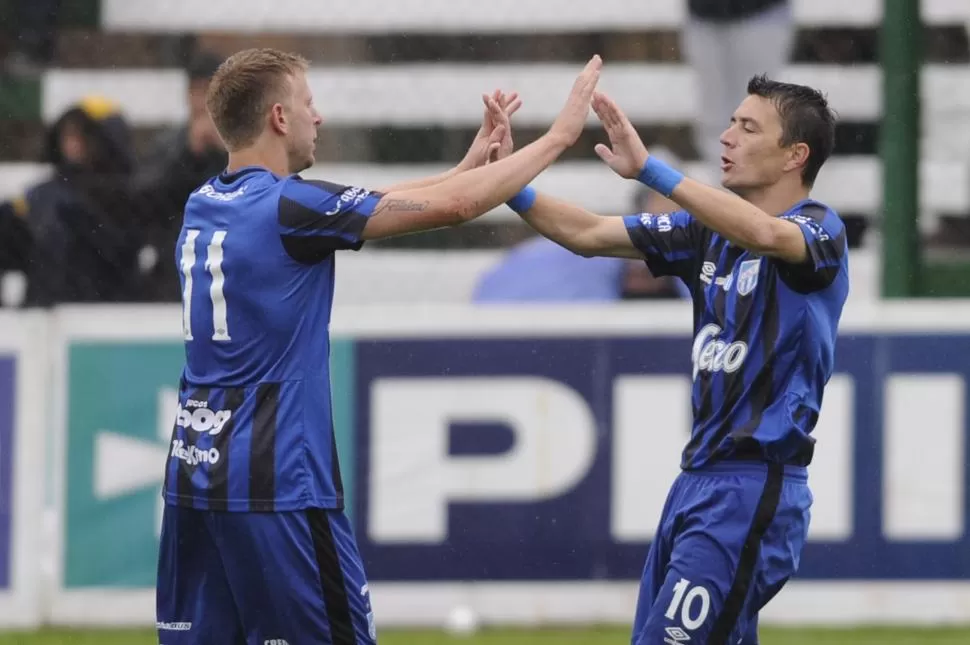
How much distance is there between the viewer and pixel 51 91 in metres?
7.91

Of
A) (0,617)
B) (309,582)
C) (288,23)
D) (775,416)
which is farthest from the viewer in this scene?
(288,23)

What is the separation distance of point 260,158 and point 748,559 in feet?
5.50

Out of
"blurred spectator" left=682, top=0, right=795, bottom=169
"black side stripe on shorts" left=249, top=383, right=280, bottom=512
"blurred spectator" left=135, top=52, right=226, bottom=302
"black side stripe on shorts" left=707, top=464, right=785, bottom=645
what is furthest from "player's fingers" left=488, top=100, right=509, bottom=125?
"blurred spectator" left=682, top=0, right=795, bottom=169

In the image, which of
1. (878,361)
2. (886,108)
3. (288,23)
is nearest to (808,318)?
(878,361)

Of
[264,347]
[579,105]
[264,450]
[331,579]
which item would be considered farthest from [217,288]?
[579,105]

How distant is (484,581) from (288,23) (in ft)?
8.87

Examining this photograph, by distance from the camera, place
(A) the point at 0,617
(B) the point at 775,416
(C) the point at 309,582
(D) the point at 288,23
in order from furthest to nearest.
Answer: (D) the point at 288,23, (A) the point at 0,617, (B) the point at 775,416, (C) the point at 309,582

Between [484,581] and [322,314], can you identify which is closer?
[322,314]

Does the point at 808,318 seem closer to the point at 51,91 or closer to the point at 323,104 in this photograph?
the point at 323,104

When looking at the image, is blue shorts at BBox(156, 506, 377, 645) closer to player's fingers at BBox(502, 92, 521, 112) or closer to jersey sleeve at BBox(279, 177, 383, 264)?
jersey sleeve at BBox(279, 177, 383, 264)

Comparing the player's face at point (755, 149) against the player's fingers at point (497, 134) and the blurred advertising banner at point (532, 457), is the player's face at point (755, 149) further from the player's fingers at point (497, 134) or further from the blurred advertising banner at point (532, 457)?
the blurred advertising banner at point (532, 457)

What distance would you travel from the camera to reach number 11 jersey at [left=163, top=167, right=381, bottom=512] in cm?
434

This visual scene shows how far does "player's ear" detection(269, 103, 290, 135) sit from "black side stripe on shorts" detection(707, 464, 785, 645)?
1.58 metres

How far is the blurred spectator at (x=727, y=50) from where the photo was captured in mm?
7945
